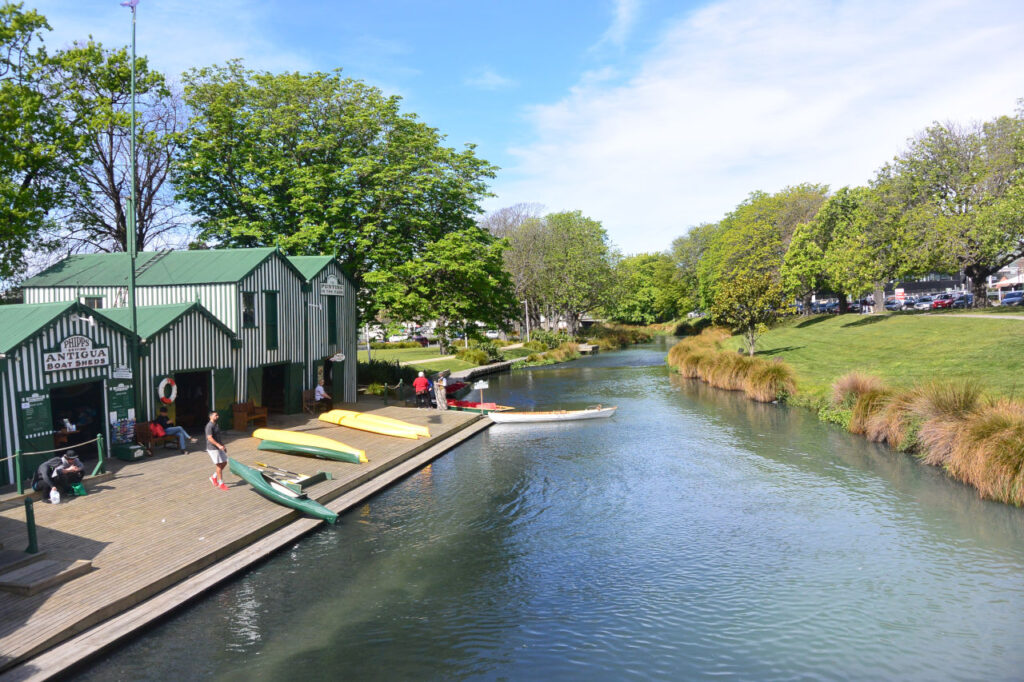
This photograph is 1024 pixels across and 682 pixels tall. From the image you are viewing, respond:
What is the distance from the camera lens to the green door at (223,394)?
22594 millimetres

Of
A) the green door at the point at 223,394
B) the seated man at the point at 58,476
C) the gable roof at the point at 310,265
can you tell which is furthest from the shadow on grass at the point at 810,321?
the seated man at the point at 58,476

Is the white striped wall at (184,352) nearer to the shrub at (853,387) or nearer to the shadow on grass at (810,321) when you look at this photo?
the shrub at (853,387)

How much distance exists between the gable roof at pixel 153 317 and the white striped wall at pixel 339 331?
589cm

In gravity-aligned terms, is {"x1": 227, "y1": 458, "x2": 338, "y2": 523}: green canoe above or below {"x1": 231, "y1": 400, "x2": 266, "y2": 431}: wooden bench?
below

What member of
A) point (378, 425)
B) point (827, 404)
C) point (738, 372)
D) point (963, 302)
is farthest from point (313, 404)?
point (963, 302)

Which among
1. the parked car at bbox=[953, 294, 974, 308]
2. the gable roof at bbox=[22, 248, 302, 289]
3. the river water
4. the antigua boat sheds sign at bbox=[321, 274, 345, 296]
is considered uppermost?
the gable roof at bbox=[22, 248, 302, 289]

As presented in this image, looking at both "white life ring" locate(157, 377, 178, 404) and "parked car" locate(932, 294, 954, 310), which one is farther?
"parked car" locate(932, 294, 954, 310)

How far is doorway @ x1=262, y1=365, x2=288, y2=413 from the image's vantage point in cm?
2891

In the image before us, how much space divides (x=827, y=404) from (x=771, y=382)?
511 centimetres

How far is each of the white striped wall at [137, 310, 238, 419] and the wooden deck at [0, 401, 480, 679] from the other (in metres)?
2.27

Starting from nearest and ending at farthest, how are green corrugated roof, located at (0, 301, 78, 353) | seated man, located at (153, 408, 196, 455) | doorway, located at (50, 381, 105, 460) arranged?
green corrugated roof, located at (0, 301, 78, 353) < doorway, located at (50, 381, 105, 460) < seated man, located at (153, 408, 196, 455)

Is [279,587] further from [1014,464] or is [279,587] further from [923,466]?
[923,466]

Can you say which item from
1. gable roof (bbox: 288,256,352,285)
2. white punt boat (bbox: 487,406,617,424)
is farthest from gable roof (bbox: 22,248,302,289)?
white punt boat (bbox: 487,406,617,424)

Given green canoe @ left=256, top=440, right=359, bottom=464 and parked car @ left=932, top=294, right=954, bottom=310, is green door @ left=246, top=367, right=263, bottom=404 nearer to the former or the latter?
green canoe @ left=256, top=440, right=359, bottom=464
